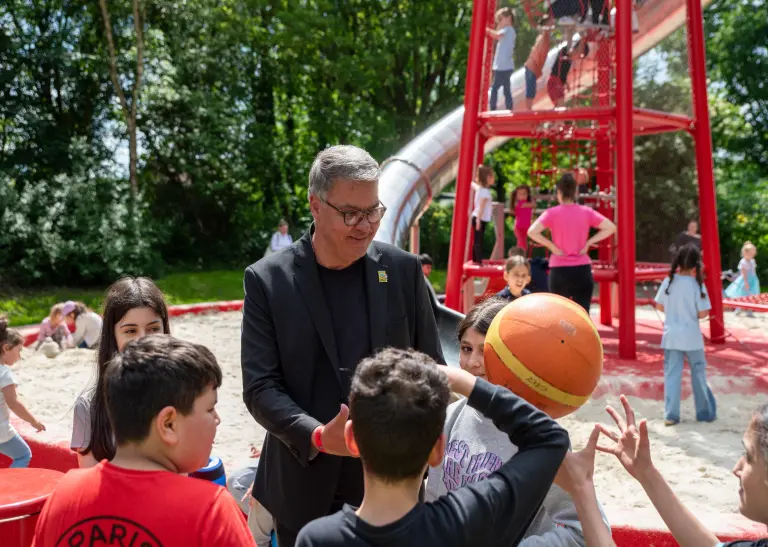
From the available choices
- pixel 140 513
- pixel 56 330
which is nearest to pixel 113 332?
pixel 140 513

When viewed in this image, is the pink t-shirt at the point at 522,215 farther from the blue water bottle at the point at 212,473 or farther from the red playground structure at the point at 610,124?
the blue water bottle at the point at 212,473

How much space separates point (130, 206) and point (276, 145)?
24.1 ft

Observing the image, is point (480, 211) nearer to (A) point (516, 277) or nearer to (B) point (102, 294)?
(A) point (516, 277)

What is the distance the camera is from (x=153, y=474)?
2008 mm

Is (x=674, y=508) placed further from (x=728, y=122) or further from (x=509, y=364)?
(x=728, y=122)

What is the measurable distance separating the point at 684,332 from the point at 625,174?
315 cm

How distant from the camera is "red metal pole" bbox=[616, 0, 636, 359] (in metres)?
9.73

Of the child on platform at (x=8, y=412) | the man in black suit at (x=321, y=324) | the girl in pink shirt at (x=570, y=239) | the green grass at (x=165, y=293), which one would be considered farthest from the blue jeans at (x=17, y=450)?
the green grass at (x=165, y=293)

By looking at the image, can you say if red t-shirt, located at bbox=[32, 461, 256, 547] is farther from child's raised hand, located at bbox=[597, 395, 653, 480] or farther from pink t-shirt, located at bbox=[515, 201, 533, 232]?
pink t-shirt, located at bbox=[515, 201, 533, 232]

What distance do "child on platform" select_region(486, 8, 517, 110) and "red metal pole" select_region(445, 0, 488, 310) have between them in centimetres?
23

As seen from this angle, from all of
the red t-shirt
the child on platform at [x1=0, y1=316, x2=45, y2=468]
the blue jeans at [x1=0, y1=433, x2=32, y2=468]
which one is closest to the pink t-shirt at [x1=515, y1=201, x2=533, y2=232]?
the child on platform at [x1=0, y1=316, x2=45, y2=468]

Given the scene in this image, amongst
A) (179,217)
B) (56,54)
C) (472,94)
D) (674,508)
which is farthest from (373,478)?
(179,217)

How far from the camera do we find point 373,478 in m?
1.83

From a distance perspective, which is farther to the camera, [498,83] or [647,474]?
[498,83]
